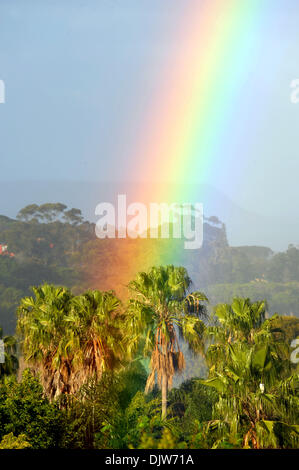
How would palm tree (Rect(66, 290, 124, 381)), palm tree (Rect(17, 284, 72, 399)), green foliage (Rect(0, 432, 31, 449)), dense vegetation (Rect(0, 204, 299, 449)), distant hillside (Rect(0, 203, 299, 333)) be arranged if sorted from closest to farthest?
green foliage (Rect(0, 432, 31, 449)) → dense vegetation (Rect(0, 204, 299, 449)) → palm tree (Rect(66, 290, 124, 381)) → palm tree (Rect(17, 284, 72, 399)) → distant hillside (Rect(0, 203, 299, 333))

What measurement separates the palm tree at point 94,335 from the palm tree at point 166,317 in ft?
4.14

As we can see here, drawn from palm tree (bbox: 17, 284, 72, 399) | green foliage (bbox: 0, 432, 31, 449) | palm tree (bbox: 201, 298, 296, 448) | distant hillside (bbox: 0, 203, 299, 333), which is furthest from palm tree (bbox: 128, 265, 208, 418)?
distant hillside (bbox: 0, 203, 299, 333)

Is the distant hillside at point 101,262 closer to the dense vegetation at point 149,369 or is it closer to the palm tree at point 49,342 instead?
the dense vegetation at point 149,369

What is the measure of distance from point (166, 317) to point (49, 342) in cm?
441

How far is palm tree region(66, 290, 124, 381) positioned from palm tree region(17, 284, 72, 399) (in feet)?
2.04

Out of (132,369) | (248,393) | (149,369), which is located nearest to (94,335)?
(149,369)

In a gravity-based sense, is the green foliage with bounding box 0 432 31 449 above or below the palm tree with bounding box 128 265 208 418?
below

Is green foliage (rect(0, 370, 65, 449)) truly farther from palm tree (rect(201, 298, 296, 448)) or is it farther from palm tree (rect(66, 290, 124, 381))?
palm tree (rect(66, 290, 124, 381))

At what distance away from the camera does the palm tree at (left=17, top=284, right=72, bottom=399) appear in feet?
56.8

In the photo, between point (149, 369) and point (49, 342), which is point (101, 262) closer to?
point (149, 369)

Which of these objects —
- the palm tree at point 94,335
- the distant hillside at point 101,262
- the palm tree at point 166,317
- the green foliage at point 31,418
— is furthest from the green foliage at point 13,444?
the distant hillside at point 101,262

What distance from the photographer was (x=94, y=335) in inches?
643
